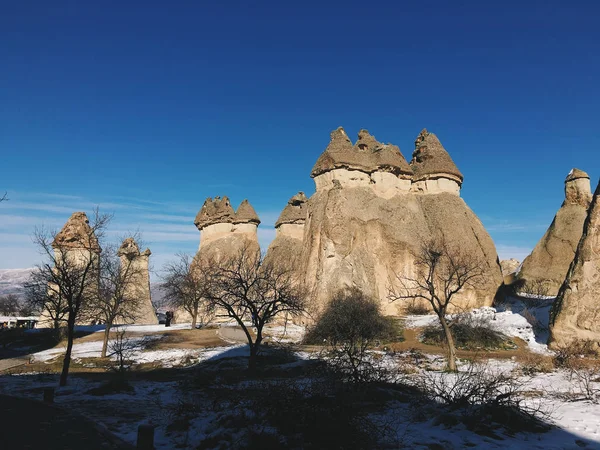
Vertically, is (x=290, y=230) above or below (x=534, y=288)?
above

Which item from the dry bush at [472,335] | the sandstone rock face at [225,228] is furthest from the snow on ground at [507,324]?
the sandstone rock face at [225,228]

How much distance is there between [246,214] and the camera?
160 feet

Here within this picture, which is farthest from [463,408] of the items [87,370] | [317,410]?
[87,370]

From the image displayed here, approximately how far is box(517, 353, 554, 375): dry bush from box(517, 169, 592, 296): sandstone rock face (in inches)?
700

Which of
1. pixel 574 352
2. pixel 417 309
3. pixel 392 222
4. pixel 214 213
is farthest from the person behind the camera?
pixel 214 213

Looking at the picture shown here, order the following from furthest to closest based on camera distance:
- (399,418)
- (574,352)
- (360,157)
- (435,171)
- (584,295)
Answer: (435,171)
(360,157)
(584,295)
(574,352)
(399,418)

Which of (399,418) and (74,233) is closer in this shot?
(399,418)

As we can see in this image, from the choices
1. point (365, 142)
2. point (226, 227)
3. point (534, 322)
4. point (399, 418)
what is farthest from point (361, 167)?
point (399, 418)

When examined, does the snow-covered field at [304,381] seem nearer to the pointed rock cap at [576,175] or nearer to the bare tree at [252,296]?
the bare tree at [252,296]

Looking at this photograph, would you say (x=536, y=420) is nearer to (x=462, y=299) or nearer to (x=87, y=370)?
(x=87, y=370)

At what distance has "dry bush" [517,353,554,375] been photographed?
1445 centimetres

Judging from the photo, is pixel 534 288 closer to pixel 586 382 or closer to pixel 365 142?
pixel 365 142

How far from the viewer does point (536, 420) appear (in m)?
7.32

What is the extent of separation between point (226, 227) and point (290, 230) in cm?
732
